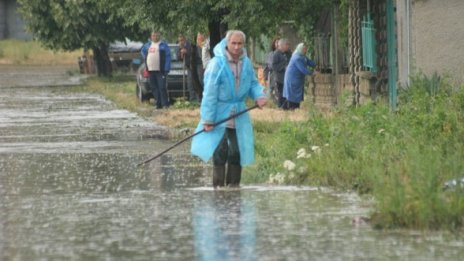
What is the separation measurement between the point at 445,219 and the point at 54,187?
5.20 m

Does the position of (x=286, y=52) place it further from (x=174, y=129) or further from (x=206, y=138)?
(x=206, y=138)

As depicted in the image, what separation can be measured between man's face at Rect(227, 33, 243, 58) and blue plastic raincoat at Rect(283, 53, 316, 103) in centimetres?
1309

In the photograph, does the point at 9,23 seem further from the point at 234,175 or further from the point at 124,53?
the point at 234,175

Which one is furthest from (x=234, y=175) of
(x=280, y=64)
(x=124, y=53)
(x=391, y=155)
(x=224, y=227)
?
(x=124, y=53)

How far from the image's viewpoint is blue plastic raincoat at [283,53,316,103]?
85.9 ft

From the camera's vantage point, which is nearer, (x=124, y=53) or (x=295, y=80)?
(x=295, y=80)

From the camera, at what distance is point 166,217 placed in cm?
1130

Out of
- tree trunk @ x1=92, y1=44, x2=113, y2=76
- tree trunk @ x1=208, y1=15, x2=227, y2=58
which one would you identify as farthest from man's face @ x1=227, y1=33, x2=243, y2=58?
tree trunk @ x1=92, y1=44, x2=113, y2=76

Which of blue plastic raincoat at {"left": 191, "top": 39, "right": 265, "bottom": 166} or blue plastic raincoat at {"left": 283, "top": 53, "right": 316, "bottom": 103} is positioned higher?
blue plastic raincoat at {"left": 191, "top": 39, "right": 265, "bottom": 166}

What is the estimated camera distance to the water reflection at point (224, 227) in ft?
30.8

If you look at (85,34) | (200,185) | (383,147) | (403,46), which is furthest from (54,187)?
(85,34)

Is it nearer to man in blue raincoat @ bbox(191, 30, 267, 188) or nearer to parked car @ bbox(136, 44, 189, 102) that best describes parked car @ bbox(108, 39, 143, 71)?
parked car @ bbox(136, 44, 189, 102)

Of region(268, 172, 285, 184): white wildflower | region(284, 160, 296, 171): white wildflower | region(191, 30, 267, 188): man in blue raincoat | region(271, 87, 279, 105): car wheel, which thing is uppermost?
region(191, 30, 267, 188): man in blue raincoat

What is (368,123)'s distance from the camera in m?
15.4
